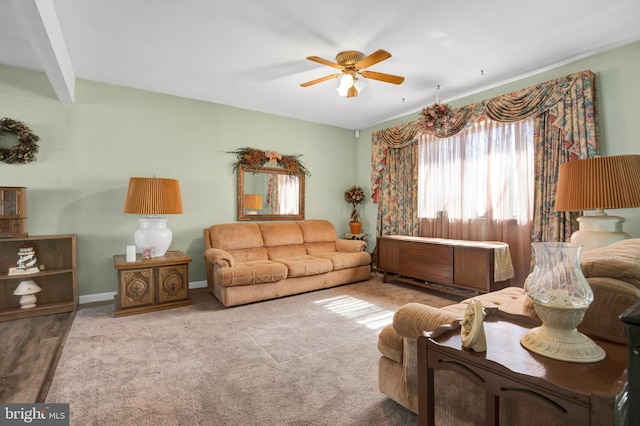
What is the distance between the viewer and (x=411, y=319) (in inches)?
60.2

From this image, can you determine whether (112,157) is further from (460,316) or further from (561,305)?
(561,305)

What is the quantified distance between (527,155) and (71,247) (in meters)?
5.43

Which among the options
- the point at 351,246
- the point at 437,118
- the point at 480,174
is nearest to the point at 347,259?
the point at 351,246

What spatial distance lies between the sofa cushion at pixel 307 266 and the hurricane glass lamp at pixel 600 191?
267cm

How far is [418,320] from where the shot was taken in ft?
4.94

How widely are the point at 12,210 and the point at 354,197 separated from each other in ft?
15.1

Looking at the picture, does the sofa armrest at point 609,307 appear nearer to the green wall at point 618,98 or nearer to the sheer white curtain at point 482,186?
the green wall at point 618,98

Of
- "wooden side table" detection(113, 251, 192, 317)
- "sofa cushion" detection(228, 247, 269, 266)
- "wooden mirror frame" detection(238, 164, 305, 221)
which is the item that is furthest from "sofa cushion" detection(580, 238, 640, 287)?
"wooden mirror frame" detection(238, 164, 305, 221)

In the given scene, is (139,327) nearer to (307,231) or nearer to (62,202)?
(62,202)

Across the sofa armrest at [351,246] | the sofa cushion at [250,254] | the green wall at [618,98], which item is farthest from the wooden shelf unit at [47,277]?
the green wall at [618,98]

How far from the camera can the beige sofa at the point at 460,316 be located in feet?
3.88

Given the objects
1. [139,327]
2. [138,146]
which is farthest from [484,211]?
[138,146]

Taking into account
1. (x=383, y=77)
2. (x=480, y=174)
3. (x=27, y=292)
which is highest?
(x=383, y=77)

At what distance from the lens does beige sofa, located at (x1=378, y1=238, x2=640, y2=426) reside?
1182 mm
